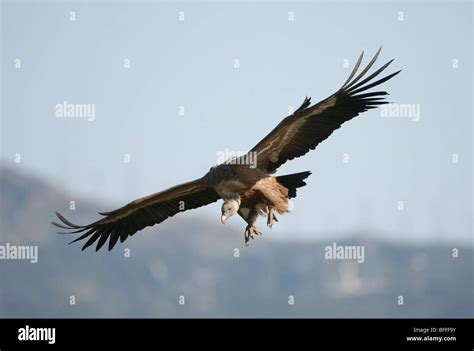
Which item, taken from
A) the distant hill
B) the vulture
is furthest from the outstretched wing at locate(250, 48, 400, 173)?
the distant hill

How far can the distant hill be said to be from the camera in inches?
5384

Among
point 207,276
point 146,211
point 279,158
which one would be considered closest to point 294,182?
point 279,158

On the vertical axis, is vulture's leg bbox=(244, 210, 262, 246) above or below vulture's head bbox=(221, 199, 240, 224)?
below

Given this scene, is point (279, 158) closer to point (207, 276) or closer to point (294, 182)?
point (294, 182)

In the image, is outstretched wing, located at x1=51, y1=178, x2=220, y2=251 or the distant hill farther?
the distant hill

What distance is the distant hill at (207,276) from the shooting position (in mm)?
136750

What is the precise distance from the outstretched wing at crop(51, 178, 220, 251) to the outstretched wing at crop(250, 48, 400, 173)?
1.06 metres

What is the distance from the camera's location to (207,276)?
163500 millimetres

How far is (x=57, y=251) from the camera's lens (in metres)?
146

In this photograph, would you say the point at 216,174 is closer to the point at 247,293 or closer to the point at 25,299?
the point at 25,299

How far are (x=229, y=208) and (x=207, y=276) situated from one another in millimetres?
152712

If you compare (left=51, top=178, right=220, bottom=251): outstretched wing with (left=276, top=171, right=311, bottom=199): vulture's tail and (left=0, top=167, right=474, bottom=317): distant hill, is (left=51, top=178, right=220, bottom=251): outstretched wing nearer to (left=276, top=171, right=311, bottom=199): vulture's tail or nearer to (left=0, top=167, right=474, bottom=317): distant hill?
(left=276, top=171, right=311, bottom=199): vulture's tail

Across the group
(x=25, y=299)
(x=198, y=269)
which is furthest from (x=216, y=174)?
(x=198, y=269)
